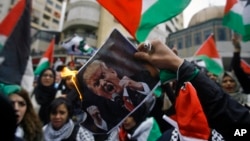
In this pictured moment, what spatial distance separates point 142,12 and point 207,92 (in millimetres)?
743

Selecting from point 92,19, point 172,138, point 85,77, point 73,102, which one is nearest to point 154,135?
point 73,102

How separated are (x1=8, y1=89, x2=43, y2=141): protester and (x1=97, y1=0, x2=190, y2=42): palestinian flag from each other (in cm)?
125

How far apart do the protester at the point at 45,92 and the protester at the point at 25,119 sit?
0.74 meters

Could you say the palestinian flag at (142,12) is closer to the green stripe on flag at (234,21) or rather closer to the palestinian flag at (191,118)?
the palestinian flag at (191,118)

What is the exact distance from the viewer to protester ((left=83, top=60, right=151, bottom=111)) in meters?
1.31

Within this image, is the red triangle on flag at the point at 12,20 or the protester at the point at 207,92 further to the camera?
the red triangle on flag at the point at 12,20

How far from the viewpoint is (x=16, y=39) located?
3.58 m

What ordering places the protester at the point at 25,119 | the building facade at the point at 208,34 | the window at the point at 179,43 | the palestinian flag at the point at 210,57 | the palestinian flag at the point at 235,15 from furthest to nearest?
the window at the point at 179,43 < the building facade at the point at 208,34 < the palestinian flag at the point at 210,57 < the palestinian flag at the point at 235,15 < the protester at the point at 25,119

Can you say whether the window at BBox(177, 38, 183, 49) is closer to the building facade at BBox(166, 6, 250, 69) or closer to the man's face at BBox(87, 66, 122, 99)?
the building facade at BBox(166, 6, 250, 69)

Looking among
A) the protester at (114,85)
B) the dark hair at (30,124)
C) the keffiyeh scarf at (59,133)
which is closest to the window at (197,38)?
the keffiyeh scarf at (59,133)

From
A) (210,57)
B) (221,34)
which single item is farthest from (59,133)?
(221,34)

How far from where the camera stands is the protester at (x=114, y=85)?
1.31 meters

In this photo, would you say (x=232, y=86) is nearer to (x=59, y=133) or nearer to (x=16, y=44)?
(x=59, y=133)

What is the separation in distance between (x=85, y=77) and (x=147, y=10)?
644 millimetres
